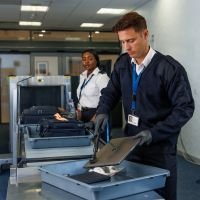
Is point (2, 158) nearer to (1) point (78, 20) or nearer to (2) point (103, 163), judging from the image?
(2) point (103, 163)

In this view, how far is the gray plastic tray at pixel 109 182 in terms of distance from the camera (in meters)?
1.06

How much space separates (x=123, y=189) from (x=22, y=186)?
56 centimetres

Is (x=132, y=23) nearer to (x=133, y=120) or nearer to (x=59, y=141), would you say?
(x=133, y=120)

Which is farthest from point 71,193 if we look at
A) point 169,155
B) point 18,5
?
point 18,5

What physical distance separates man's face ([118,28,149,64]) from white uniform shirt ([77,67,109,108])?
2.22 m

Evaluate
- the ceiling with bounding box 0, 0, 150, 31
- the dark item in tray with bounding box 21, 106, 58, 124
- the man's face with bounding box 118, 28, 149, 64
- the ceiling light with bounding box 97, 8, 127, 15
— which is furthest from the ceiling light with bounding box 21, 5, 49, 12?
the man's face with bounding box 118, 28, 149, 64

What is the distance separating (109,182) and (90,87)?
105 inches

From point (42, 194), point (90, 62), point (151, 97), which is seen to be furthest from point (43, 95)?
point (42, 194)

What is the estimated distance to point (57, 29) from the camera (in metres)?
9.11

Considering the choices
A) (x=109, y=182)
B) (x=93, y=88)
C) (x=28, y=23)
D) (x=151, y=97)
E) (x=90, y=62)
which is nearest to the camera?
(x=109, y=182)

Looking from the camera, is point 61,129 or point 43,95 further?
point 43,95

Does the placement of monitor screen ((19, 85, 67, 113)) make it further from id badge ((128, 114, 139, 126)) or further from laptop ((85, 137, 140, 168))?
laptop ((85, 137, 140, 168))

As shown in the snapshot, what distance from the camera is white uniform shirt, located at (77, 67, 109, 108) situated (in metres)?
3.73

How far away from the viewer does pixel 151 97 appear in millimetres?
1488
